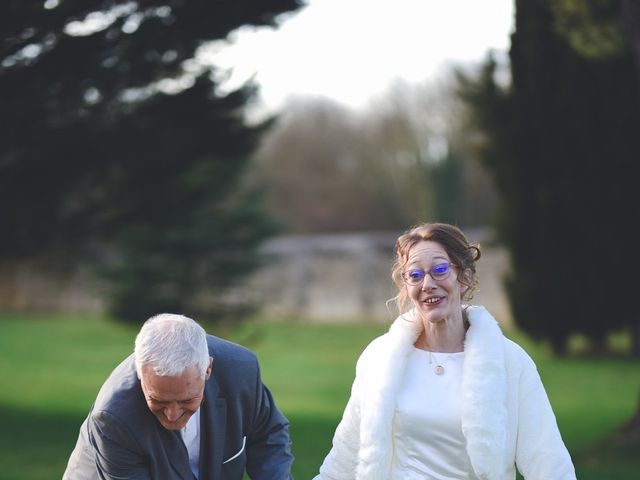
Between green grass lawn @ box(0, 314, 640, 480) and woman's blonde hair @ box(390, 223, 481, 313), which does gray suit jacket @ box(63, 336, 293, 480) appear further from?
green grass lawn @ box(0, 314, 640, 480)

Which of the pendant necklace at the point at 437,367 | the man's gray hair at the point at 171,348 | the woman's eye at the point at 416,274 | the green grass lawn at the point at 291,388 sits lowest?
the green grass lawn at the point at 291,388

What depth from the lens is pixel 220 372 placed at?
393 centimetres

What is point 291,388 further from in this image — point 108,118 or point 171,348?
point 171,348

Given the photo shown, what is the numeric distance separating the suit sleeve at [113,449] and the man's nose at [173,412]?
7.3 inches

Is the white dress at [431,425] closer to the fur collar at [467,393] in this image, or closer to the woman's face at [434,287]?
the fur collar at [467,393]

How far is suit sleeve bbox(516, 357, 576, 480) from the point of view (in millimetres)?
3639

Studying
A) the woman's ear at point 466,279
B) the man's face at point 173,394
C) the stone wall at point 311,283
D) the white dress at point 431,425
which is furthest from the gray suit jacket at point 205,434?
the stone wall at point 311,283

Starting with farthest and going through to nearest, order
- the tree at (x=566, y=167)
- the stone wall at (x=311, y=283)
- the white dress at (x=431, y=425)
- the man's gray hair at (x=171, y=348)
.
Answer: the stone wall at (x=311, y=283), the tree at (x=566, y=167), the white dress at (x=431, y=425), the man's gray hair at (x=171, y=348)

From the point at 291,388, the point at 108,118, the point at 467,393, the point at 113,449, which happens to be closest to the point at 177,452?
the point at 113,449

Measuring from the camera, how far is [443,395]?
3861 mm

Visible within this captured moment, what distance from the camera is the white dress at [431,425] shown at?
3807mm

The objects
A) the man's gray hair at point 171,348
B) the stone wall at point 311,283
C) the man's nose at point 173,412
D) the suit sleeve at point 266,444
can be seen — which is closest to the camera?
the man's gray hair at point 171,348

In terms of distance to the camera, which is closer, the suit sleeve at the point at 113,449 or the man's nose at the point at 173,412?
the man's nose at the point at 173,412

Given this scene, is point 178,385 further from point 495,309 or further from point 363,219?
point 363,219
